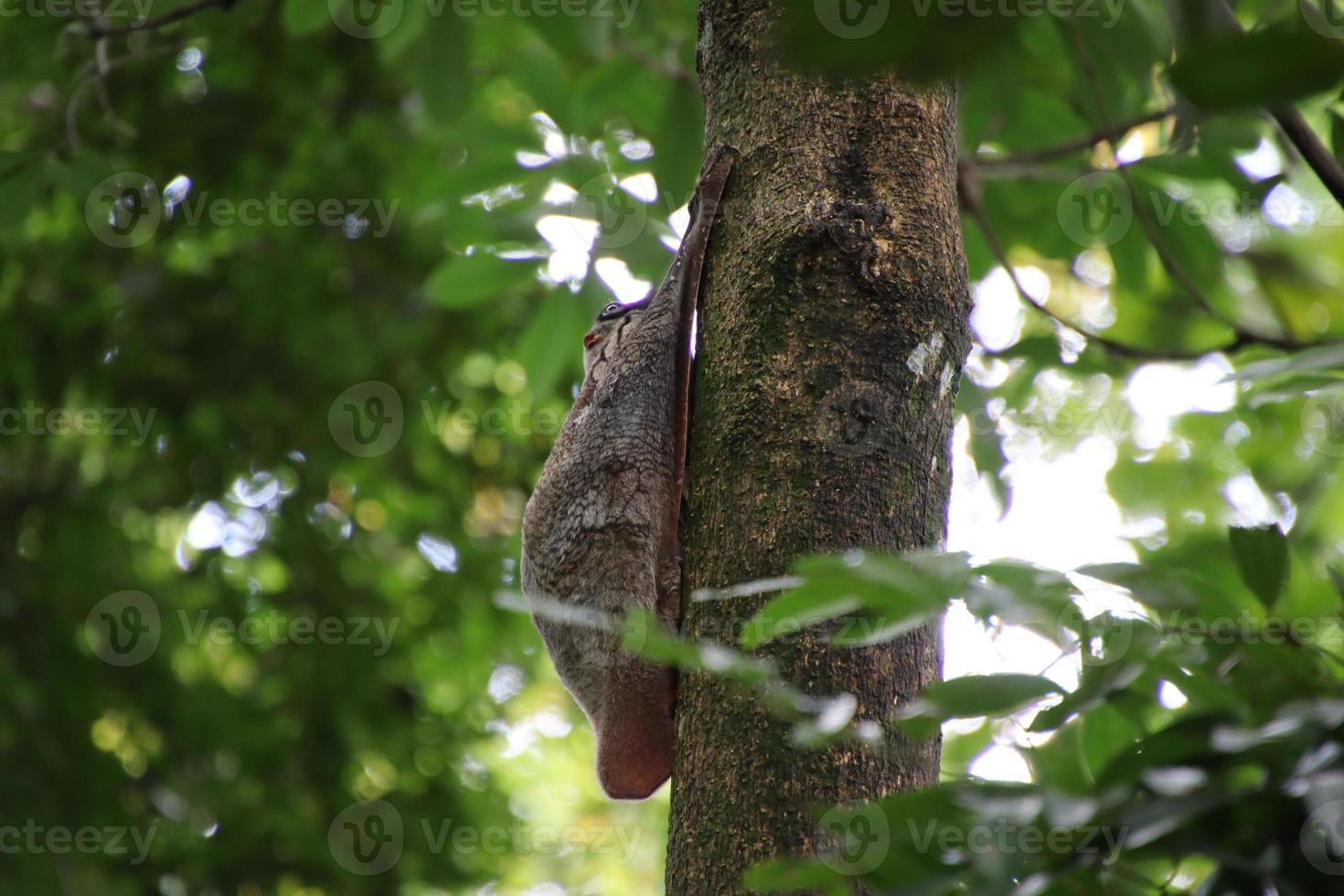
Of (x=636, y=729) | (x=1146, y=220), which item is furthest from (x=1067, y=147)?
(x=636, y=729)

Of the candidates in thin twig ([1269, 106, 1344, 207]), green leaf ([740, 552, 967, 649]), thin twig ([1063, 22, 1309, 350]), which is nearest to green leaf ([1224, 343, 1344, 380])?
green leaf ([740, 552, 967, 649])

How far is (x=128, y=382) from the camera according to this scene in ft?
21.4

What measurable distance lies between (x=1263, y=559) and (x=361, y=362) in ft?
18.9

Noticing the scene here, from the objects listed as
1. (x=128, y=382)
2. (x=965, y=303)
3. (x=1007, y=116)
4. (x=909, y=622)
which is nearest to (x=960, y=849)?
(x=909, y=622)

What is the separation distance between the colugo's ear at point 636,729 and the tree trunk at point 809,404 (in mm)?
867

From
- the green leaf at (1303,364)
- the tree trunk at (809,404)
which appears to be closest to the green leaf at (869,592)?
the green leaf at (1303,364)

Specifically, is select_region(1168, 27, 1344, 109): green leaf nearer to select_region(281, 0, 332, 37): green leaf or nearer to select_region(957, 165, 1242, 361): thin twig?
select_region(957, 165, 1242, 361): thin twig

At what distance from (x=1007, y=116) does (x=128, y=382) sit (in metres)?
5.39

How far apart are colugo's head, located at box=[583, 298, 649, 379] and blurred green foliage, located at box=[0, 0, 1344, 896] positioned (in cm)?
37

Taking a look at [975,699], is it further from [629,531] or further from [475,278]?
[475,278]

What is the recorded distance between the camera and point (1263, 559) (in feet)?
4.83

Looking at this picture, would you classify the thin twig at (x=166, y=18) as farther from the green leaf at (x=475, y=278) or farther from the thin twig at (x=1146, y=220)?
the thin twig at (x=1146, y=220)

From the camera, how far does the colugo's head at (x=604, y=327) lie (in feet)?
12.1

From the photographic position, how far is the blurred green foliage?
3951mm
